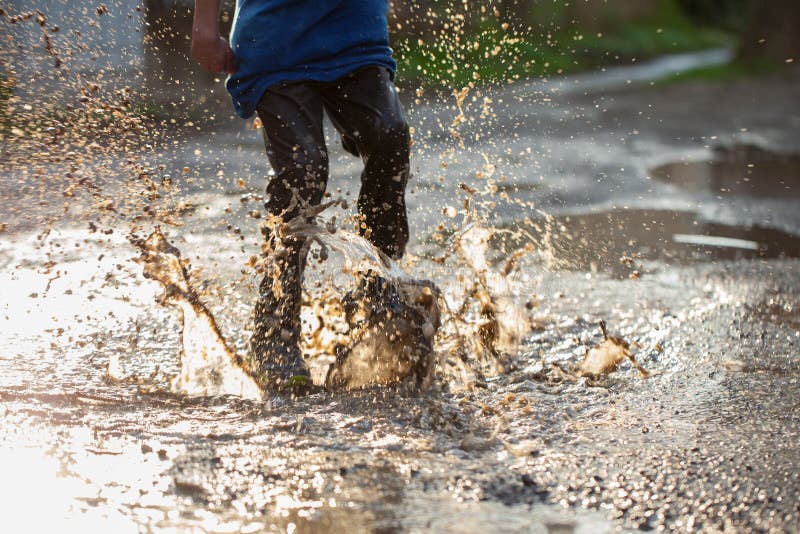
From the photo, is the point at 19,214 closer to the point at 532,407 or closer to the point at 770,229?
the point at 532,407

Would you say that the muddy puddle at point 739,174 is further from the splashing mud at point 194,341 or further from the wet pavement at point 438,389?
the splashing mud at point 194,341

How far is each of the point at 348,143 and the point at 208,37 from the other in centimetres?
64

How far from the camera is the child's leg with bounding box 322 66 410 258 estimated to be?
3611 millimetres

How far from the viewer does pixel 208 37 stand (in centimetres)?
345

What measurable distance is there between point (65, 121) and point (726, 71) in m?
14.0

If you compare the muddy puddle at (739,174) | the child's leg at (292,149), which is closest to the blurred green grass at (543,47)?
the muddy puddle at (739,174)

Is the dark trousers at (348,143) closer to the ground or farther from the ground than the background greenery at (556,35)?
closer to the ground

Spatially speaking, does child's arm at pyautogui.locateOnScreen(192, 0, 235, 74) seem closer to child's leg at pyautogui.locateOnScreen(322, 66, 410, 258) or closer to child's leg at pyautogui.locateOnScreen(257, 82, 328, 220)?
child's leg at pyautogui.locateOnScreen(257, 82, 328, 220)

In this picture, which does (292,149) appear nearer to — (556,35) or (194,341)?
(194,341)

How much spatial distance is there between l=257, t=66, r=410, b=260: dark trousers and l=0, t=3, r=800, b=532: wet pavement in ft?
1.34

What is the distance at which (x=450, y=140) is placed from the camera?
8367 mm

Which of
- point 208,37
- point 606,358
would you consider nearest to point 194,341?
point 208,37

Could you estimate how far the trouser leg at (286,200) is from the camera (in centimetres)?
344

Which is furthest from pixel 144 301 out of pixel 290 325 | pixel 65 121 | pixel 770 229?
pixel 770 229
